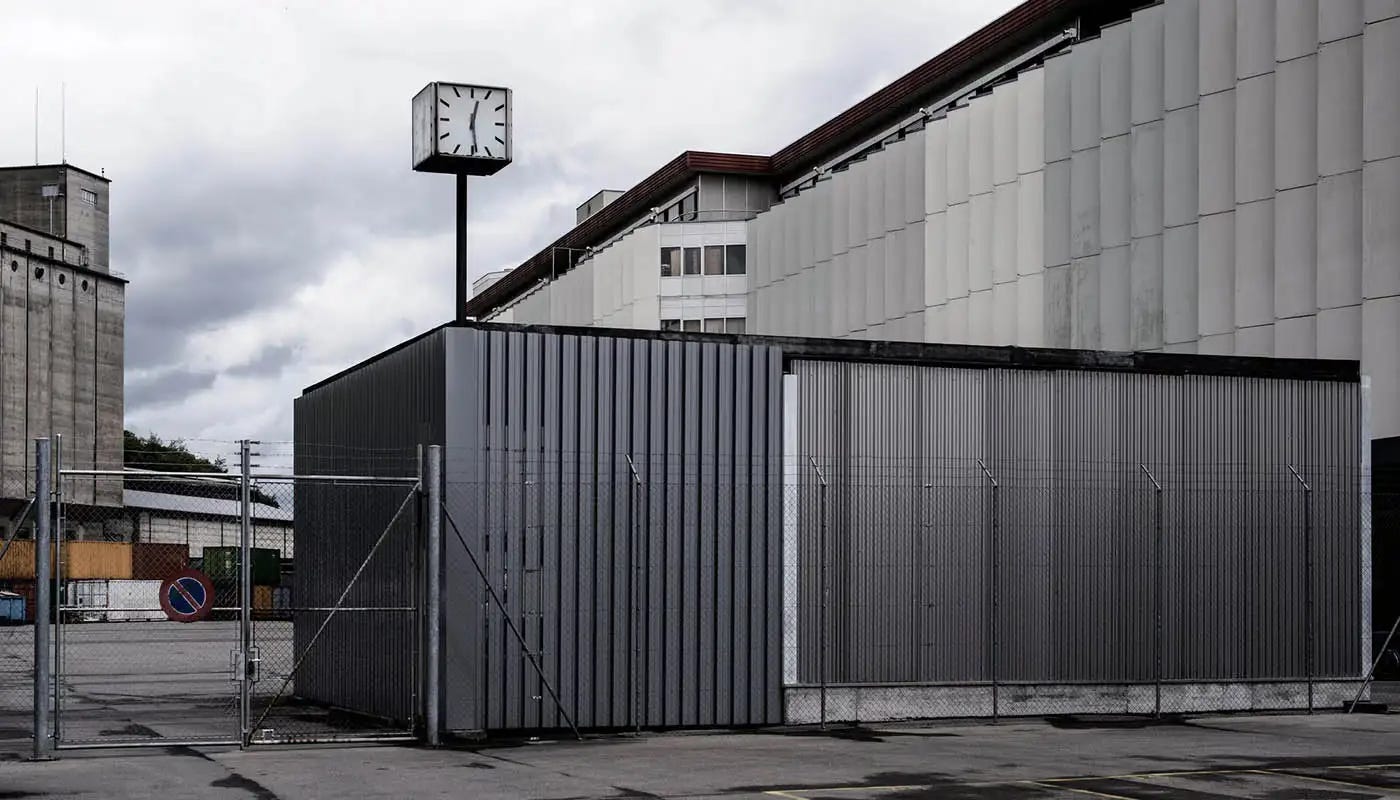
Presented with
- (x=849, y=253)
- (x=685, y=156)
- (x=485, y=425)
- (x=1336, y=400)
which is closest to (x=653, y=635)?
(x=485, y=425)

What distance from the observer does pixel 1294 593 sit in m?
23.7

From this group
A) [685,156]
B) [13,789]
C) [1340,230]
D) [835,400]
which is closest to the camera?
[13,789]

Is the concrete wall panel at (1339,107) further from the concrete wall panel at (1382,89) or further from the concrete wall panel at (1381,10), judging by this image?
the concrete wall panel at (1381,10)

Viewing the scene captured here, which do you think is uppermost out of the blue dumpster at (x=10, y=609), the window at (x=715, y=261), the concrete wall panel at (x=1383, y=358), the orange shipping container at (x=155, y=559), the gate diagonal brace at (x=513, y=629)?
the window at (x=715, y=261)

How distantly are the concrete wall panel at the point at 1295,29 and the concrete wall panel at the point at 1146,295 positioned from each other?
604cm

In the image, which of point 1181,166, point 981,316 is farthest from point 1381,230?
point 981,316

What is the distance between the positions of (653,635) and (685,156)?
5091 centimetres

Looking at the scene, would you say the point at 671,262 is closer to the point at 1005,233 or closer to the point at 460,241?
the point at 1005,233

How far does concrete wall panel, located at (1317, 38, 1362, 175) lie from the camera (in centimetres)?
3288

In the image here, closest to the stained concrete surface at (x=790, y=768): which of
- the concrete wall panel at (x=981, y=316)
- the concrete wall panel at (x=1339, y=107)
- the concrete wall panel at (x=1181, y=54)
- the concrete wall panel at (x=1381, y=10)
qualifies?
the concrete wall panel at (x=1339, y=107)

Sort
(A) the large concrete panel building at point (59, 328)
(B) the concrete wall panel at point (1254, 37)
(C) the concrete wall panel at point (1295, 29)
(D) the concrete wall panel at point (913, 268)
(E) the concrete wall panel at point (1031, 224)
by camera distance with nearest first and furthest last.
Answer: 1. (C) the concrete wall panel at point (1295, 29)
2. (B) the concrete wall panel at point (1254, 37)
3. (E) the concrete wall panel at point (1031, 224)
4. (D) the concrete wall panel at point (913, 268)
5. (A) the large concrete panel building at point (59, 328)

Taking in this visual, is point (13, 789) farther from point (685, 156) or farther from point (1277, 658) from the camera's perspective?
point (685, 156)

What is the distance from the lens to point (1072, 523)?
2248 centimetres

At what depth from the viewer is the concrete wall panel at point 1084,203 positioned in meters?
42.2
